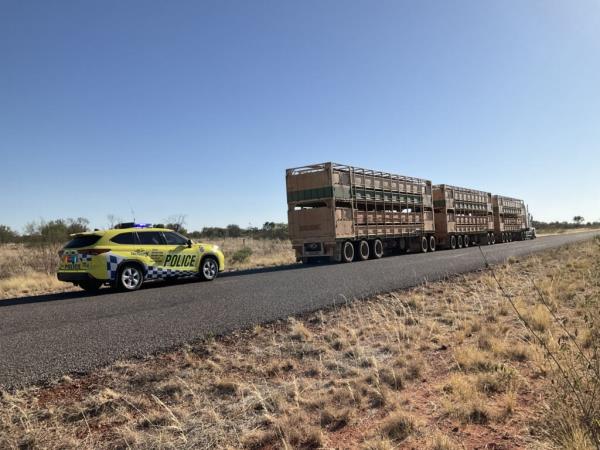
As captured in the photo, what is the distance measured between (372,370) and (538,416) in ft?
5.14

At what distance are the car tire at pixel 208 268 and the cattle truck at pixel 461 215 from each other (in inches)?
715

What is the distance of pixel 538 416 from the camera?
9.82ft

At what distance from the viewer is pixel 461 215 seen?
28953mm

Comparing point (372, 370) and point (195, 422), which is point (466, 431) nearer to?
point (372, 370)

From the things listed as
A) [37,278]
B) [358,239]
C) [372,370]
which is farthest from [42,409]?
[358,239]

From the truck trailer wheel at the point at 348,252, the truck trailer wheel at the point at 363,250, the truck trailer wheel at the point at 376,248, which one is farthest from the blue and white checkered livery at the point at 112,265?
the truck trailer wheel at the point at 376,248

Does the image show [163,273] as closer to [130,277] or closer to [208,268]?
[130,277]

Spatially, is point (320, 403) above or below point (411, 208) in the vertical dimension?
below

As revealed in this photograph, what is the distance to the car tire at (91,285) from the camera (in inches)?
386

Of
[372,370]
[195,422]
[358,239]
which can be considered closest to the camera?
[195,422]

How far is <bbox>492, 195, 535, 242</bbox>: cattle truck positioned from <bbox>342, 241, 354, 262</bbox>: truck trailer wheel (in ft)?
76.8

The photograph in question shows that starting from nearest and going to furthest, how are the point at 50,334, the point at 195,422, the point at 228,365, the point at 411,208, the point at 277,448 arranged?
the point at 277,448, the point at 195,422, the point at 228,365, the point at 50,334, the point at 411,208

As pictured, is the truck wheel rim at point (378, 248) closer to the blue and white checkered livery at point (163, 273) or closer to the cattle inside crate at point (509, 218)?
the blue and white checkered livery at point (163, 273)

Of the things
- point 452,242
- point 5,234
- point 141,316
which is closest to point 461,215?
point 452,242
